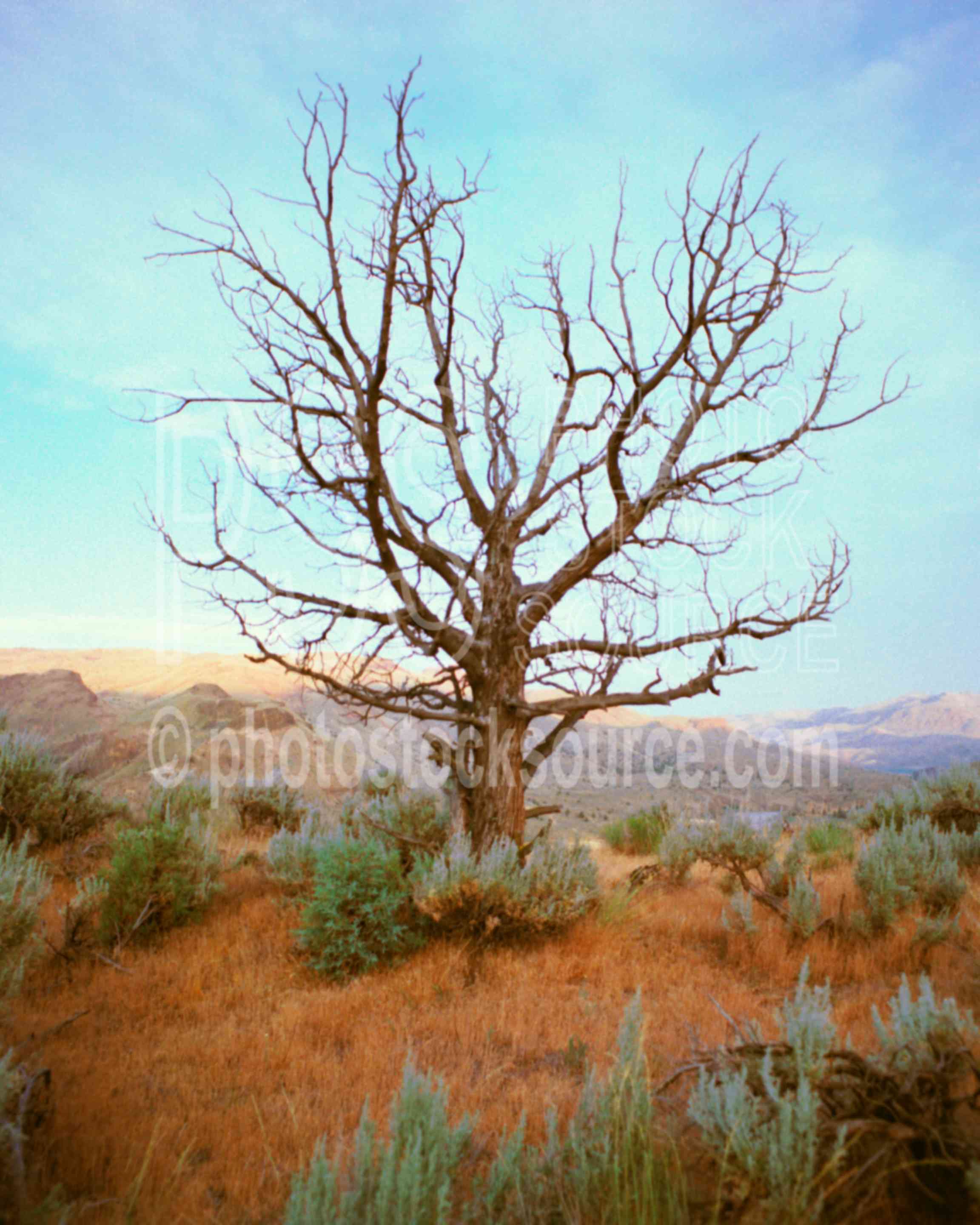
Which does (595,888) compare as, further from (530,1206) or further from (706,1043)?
(530,1206)

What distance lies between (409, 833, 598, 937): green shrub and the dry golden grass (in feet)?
0.84

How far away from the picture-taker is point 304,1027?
5.11m

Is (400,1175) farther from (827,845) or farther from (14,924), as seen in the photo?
(827,845)

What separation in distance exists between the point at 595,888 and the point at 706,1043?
3156mm

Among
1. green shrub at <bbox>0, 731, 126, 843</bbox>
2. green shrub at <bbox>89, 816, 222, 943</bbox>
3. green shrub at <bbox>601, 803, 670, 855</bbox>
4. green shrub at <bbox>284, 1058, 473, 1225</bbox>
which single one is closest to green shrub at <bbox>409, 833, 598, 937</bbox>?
green shrub at <bbox>89, 816, 222, 943</bbox>

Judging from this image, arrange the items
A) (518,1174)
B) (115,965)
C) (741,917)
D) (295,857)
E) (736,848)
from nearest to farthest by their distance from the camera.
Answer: (518,1174) → (115,965) → (741,917) → (295,857) → (736,848)

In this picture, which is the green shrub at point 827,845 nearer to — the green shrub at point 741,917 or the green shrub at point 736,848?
the green shrub at point 736,848

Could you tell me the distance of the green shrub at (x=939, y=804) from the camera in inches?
435

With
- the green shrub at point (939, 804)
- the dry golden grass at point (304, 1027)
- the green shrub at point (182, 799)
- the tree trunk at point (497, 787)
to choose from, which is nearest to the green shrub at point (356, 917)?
the dry golden grass at point (304, 1027)

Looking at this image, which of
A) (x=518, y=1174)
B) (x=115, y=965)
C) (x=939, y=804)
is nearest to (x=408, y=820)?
(x=115, y=965)

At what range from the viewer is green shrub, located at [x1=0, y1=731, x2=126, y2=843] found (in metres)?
9.48

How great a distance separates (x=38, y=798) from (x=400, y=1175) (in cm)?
937

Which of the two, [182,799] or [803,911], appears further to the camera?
[182,799]

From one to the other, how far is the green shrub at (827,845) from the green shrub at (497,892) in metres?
5.06
